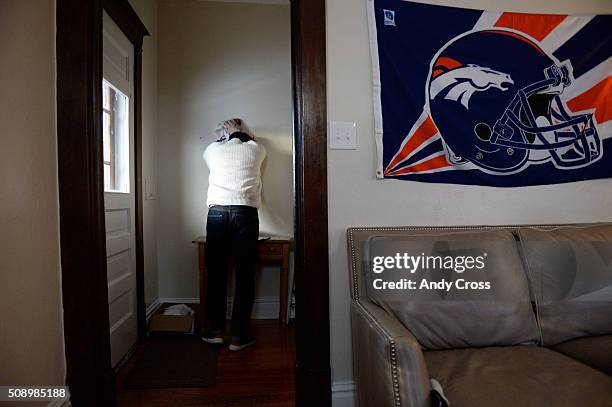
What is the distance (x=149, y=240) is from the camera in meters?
2.93

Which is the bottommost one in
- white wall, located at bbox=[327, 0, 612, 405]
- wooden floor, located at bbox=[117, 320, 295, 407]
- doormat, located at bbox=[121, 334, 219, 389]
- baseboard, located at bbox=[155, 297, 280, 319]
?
wooden floor, located at bbox=[117, 320, 295, 407]

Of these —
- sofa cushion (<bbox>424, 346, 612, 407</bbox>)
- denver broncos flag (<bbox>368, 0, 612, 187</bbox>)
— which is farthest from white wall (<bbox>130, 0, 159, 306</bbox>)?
sofa cushion (<bbox>424, 346, 612, 407</bbox>)

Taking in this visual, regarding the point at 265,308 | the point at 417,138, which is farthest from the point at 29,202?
the point at 265,308

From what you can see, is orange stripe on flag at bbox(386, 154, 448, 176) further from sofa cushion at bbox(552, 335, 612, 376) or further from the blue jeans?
the blue jeans

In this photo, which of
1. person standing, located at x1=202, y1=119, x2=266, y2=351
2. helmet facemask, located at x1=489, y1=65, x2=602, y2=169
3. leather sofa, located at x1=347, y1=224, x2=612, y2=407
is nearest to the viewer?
leather sofa, located at x1=347, y1=224, x2=612, y2=407

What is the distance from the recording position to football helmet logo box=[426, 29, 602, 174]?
1.67 metres

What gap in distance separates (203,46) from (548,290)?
2948mm

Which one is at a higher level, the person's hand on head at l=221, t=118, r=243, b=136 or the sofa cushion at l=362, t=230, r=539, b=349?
the person's hand on head at l=221, t=118, r=243, b=136

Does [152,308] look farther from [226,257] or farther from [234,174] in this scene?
[234,174]

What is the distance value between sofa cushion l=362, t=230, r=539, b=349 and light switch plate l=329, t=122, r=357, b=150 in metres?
0.42

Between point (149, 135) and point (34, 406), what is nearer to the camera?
point (34, 406)

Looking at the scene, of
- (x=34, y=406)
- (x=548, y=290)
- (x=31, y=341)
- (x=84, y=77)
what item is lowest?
(x=34, y=406)

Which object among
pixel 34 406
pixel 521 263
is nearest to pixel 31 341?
pixel 34 406

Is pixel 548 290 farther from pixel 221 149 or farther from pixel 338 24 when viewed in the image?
pixel 221 149
